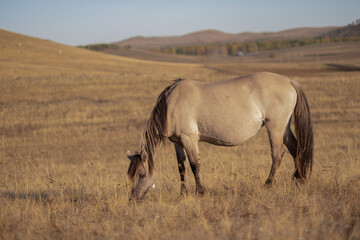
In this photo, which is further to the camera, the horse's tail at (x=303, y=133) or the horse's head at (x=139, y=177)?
the horse's tail at (x=303, y=133)

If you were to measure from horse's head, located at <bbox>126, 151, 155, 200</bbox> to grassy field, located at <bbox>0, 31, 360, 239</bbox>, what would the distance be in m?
0.13

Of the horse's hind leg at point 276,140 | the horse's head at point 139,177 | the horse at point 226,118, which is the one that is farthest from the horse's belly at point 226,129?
the horse's head at point 139,177

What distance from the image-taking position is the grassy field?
368 cm

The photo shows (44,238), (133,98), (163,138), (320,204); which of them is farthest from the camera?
(133,98)

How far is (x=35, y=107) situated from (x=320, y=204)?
16.1 m

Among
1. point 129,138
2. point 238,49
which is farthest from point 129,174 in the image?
point 238,49

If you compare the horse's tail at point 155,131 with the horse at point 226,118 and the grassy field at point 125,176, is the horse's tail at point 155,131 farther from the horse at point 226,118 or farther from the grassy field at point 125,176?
the grassy field at point 125,176

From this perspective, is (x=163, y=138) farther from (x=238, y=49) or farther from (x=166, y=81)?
(x=238, y=49)

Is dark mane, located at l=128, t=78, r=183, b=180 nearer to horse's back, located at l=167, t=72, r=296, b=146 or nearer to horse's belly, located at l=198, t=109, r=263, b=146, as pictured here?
horse's back, located at l=167, t=72, r=296, b=146

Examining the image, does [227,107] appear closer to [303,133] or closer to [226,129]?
[226,129]

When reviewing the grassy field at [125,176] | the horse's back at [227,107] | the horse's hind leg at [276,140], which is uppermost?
the horse's back at [227,107]

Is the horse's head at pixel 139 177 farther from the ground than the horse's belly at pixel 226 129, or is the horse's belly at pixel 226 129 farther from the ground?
the horse's belly at pixel 226 129

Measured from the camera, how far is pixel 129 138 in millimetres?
12844

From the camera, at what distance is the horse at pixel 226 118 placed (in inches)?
213
